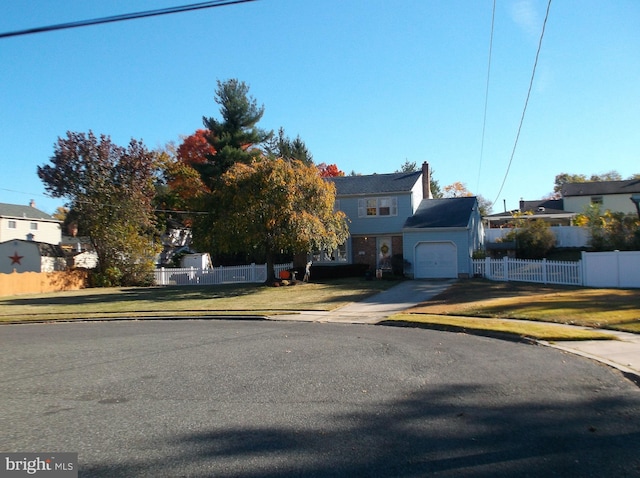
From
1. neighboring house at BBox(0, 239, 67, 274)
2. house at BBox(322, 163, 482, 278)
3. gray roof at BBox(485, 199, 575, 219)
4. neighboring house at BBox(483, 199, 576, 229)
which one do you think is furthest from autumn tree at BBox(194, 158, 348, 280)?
gray roof at BBox(485, 199, 575, 219)

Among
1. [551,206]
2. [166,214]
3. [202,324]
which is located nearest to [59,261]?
[166,214]

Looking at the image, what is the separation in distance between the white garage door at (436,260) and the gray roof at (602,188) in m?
28.6

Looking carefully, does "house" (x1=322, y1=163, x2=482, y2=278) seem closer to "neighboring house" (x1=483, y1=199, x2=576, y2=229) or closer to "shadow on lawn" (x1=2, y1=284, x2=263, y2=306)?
"shadow on lawn" (x1=2, y1=284, x2=263, y2=306)

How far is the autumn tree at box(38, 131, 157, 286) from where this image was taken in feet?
111

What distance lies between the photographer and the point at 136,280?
35094 millimetres

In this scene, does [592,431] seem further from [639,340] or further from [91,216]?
[91,216]

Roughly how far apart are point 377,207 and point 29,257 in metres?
24.5

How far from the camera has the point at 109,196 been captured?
3438 centimetres

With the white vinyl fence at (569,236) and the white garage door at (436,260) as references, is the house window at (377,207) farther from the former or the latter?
the white vinyl fence at (569,236)

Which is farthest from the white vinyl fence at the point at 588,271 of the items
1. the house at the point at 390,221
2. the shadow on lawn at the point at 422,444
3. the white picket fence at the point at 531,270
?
the shadow on lawn at the point at 422,444

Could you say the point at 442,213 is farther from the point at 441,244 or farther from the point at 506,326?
the point at 506,326

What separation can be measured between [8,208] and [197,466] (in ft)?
187

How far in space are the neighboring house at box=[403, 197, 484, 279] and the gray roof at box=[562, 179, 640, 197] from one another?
25.8 metres

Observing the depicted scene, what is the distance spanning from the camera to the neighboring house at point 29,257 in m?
36.2
